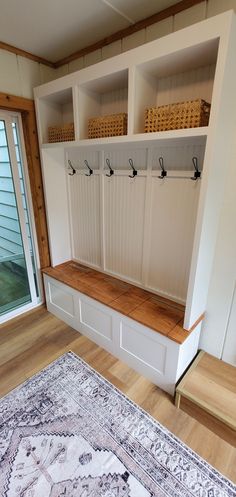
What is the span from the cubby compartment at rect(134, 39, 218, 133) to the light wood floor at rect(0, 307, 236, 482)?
181 cm

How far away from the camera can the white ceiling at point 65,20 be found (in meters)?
1.43

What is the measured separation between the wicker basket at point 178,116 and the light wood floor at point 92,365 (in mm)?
1795

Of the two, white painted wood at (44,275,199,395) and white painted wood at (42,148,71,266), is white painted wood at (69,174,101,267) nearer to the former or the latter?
white painted wood at (42,148,71,266)

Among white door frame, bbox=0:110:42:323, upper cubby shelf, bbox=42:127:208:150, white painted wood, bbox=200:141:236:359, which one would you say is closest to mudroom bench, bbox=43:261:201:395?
white painted wood, bbox=200:141:236:359

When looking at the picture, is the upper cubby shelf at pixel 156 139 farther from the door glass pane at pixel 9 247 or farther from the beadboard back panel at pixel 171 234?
the door glass pane at pixel 9 247

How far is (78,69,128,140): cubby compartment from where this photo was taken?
69.2 inches

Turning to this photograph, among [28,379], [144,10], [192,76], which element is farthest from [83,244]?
[144,10]

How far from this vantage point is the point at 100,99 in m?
2.01

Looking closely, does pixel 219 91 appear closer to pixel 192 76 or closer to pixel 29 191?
pixel 192 76

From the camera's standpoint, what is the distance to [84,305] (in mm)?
2205

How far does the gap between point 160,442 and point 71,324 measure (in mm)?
1313

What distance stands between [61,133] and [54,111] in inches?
14.6

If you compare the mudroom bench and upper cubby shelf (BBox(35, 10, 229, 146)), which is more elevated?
upper cubby shelf (BBox(35, 10, 229, 146))

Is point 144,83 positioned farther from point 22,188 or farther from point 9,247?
point 9,247
